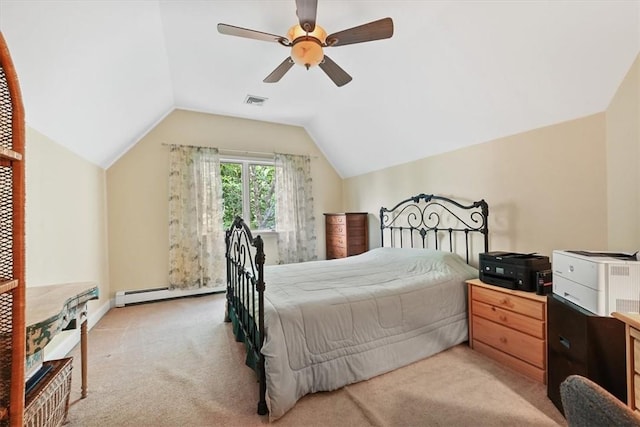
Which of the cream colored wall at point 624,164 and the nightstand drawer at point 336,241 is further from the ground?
the cream colored wall at point 624,164

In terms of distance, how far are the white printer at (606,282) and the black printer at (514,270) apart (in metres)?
0.52

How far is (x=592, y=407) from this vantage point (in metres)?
0.51

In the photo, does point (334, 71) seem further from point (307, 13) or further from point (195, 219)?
point (195, 219)

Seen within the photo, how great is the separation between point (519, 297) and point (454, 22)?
85.5 inches

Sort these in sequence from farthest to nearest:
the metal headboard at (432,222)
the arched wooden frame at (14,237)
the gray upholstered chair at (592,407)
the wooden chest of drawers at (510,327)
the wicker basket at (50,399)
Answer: the metal headboard at (432,222) < the wooden chest of drawers at (510,327) < the wicker basket at (50,399) < the arched wooden frame at (14,237) < the gray upholstered chair at (592,407)

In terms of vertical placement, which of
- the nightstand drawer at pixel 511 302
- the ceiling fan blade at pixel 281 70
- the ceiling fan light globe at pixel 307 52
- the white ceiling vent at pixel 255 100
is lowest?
the nightstand drawer at pixel 511 302

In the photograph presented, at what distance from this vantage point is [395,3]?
79.8 inches

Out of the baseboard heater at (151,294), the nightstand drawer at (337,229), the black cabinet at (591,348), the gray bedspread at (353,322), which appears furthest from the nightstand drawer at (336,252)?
the black cabinet at (591,348)

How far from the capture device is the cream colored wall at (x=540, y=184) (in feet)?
6.88

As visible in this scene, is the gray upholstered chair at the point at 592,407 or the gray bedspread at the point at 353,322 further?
the gray bedspread at the point at 353,322

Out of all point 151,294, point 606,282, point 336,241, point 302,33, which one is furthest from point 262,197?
point 606,282

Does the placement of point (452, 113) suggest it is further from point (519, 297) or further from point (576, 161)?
point (519, 297)

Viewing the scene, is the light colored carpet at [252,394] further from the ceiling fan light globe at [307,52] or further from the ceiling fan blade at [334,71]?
the ceiling fan blade at [334,71]

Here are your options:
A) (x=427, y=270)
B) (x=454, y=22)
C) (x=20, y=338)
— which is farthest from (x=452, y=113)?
(x=20, y=338)
